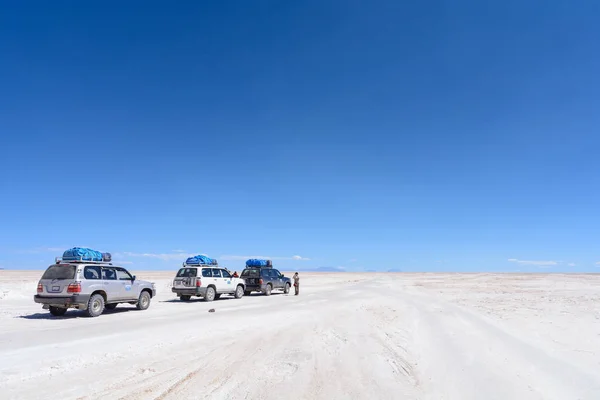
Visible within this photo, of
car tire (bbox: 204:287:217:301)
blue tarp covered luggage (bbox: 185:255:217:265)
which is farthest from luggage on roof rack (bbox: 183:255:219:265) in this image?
car tire (bbox: 204:287:217:301)

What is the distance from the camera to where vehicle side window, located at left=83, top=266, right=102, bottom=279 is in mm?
16319

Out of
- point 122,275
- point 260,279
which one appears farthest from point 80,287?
point 260,279

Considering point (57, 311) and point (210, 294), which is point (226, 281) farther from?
point (57, 311)

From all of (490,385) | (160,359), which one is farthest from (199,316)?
(490,385)

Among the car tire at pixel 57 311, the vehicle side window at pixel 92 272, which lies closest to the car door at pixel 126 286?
the vehicle side window at pixel 92 272

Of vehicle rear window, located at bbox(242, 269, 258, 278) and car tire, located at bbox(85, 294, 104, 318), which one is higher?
vehicle rear window, located at bbox(242, 269, 258, 278)

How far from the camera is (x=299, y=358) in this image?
9164 mm

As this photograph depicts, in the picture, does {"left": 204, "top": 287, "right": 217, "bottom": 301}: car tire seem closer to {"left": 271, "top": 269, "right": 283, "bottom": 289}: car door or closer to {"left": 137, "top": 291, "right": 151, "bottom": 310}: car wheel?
{"left": 137, "top": 291, "right": 151, "bottom": 310}: car wheel

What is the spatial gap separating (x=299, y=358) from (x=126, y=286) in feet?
39.3

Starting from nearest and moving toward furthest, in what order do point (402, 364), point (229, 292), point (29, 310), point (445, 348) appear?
point (402, 364) < point (445, 348) < point (29, 310) < point (229, 292)

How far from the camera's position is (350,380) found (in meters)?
7.52

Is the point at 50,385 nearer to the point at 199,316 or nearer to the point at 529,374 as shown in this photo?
the point at 529,374

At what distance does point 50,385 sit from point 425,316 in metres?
13.8

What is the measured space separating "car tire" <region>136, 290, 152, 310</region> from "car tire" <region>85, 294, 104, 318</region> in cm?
242
